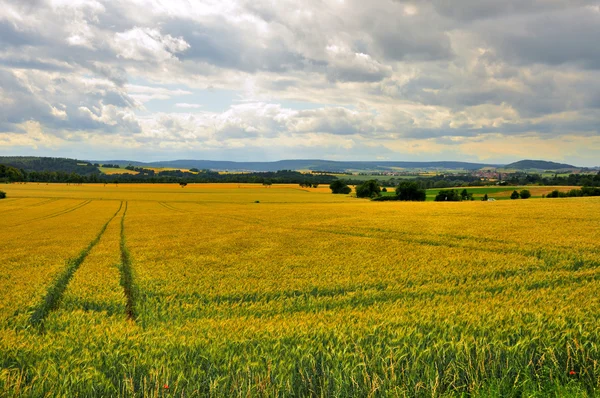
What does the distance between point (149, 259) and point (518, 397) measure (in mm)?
16803

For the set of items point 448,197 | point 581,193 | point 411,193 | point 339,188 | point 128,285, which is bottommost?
point 128,285

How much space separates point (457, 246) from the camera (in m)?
19.0

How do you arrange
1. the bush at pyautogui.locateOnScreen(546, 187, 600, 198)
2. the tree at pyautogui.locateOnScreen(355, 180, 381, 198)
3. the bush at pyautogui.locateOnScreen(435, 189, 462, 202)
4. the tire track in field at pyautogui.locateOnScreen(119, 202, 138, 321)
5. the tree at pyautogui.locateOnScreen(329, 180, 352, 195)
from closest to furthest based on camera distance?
1. the tire track in field at pyautogui.locateOnScreen(119, 202, 138, 321)
2. the bush at pyautogui.locateOnScreen(546, 187, 600, 198)
3. the bush at pyautogui.locateOnScreen(435, 189, 462, 202)
4. the tree at pyautogui.locateOnScreen(355, 180, 381, 198)
5. the tree at pyautogui.locateOnScreen(329, 180, 352, 195)

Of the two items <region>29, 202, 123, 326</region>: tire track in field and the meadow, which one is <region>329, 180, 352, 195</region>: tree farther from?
<region>29, 202, 123, 326</region>: tire track in field

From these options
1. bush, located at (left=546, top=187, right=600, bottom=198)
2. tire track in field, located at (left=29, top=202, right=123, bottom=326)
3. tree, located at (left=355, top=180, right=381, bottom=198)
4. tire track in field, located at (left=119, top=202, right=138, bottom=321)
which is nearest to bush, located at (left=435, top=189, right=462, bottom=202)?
bush, located at (left=546, top=187, right=600, bottom=198)

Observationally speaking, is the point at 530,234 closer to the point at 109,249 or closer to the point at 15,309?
the point at 15,309

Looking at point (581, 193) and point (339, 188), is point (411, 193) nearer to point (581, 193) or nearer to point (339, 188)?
point (339, 188)

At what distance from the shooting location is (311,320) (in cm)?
898

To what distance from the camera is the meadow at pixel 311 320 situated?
6.32 metres

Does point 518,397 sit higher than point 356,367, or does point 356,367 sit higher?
point 356,367

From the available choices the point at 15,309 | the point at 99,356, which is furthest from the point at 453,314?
the point at 15,309

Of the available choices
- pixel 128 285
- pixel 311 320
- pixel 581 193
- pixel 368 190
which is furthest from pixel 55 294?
pixel 368 190

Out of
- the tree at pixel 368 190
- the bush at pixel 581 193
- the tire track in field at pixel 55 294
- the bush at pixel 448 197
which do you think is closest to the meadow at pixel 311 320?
the tire track in field at pixel 55 294

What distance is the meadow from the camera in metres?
6.32
